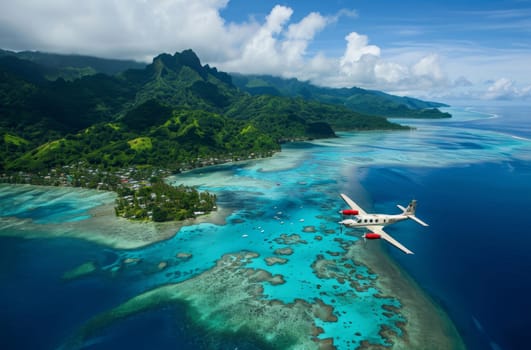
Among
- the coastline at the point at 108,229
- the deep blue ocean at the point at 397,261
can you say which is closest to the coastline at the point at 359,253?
the coastline at the point at 108,229

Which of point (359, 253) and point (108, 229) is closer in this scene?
point (359, 253)

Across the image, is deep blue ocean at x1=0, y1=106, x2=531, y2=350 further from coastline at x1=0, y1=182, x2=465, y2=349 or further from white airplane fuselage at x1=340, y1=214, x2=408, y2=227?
white airplane fuselage at x1=340, y1=214, x2=408, y2=227

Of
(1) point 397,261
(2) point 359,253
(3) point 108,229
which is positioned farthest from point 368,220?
(3) point 108,229

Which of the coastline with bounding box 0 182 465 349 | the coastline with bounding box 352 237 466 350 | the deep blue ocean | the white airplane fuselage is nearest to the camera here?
the coastline with bounding box 352 237 466 350

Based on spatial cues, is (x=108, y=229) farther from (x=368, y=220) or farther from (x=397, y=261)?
(x=397, y=261)

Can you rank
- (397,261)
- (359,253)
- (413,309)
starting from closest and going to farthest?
(413,309), (397,261), (359,253)

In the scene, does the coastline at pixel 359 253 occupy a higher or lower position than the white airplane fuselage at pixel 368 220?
lower

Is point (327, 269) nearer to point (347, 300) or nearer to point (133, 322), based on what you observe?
point (347, 300)

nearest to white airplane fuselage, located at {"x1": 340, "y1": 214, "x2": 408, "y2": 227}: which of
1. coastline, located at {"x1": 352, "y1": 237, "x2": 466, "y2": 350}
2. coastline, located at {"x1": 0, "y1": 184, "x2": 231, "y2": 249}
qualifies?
coastline, located at {"x1": 352, "y1": 237, "x2": 466, "y2": 350}

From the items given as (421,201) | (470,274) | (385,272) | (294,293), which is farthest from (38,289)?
(421,201)

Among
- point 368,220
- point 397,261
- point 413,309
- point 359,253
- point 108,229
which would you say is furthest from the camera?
point 108,229

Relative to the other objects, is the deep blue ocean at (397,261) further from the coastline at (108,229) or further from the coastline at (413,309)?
the coastline at (108,229)
